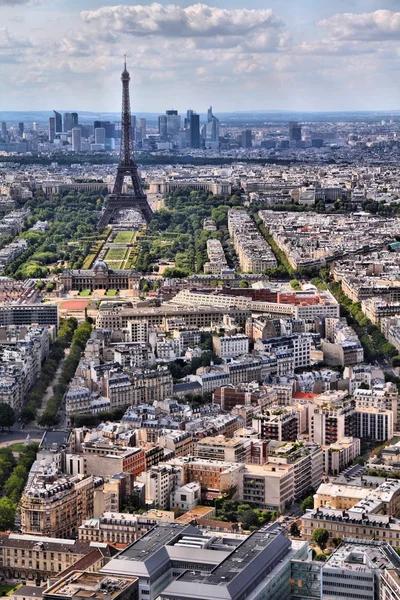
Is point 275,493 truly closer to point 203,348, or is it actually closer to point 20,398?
point 20,398

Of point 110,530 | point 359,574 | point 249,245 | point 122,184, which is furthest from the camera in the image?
point 122,184

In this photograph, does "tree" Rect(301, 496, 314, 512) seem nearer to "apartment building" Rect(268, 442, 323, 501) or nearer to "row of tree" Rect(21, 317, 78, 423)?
"apartment building" Rect(268, 442, 323, 501)

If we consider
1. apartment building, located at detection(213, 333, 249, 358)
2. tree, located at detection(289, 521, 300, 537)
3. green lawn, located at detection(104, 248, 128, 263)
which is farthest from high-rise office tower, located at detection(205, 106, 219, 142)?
tree, located at detection(289, 521, 300, 537)

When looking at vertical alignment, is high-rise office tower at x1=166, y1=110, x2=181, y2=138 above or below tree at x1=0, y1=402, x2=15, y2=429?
above

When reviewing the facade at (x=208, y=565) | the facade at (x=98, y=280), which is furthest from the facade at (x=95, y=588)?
the facade at (x=98, y=280)

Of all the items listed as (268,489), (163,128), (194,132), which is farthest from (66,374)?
(163,128)

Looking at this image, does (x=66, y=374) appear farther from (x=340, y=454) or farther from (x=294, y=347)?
A: (x=340, y=454)

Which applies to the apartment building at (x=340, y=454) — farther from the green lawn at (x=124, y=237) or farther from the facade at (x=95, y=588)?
the green lawn at (x=124, y=237)
